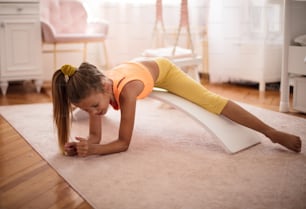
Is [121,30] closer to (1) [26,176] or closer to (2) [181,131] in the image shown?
(2) [181,131]

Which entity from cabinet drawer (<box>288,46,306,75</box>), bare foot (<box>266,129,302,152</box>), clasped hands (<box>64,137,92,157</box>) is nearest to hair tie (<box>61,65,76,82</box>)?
clasped hands (<box>64,137,92,157</box>)

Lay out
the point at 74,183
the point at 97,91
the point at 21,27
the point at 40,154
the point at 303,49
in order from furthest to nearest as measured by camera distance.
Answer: the point at 21,27 < the point at 303,49 < the point at 40,154 < the point at 97,91 < the point at 74,183

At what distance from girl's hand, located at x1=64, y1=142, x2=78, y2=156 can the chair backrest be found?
7.49 ft

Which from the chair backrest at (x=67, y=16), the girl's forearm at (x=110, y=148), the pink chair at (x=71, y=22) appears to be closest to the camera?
the girl's forearm at (x=110, y=148)

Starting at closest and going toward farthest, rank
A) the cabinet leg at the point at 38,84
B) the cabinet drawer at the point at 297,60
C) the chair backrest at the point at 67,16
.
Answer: the cabinet drawer at the point at 297,60
the cabinet leg at the point at 38,84
the chair backrest at the point at 67,16

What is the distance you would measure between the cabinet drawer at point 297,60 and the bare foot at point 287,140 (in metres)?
0.78

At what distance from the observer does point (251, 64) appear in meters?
3.22

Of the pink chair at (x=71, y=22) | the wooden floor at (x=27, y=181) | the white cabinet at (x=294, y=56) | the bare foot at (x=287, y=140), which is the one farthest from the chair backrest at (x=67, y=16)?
the bare foot at (x=287, y=140)

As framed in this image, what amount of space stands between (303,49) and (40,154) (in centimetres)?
149

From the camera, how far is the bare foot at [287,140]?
1.65 meters

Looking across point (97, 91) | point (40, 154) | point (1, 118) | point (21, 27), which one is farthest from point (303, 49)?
point (21, 27)

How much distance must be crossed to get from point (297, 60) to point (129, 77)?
3.68ft

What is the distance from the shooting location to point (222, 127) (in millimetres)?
1738

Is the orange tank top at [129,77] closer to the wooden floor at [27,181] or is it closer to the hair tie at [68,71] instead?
the hair tie at [68,71]
